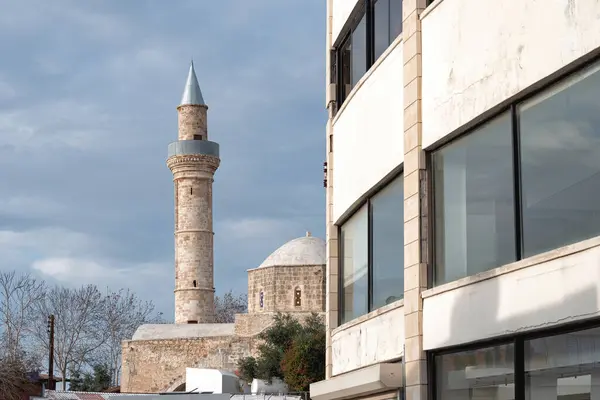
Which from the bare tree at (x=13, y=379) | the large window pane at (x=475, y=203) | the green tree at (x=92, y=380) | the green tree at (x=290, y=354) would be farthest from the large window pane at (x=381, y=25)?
the green tree at (x=92, y=380)

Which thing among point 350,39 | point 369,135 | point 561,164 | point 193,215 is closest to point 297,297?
point 193,215

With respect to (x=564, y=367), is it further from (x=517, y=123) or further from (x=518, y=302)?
(x=517, y=123)

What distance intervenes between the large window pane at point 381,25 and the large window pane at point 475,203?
8.54 ft

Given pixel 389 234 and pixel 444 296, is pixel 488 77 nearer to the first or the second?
Result: pixel 444 296

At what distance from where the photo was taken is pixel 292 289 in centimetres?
6069

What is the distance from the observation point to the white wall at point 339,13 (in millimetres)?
15508

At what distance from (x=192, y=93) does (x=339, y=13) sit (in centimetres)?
4906

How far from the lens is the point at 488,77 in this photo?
9.98 meters

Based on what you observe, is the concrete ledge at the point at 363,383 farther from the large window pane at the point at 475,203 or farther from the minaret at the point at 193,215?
the minaret at the point at 193,215

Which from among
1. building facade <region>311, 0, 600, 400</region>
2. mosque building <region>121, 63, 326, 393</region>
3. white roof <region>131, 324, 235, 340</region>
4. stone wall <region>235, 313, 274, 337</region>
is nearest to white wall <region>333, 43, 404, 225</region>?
building facade <region>311, 0, 600, 400</region>

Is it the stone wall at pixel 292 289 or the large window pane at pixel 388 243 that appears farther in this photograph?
the stone wall at pixel 292 289

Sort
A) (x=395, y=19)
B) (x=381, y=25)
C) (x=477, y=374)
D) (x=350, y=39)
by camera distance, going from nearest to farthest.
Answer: (x=477, y=374)
(x=395, y=19)
(x=381, y=25)
(x=350, y=39)

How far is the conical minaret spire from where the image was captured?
212 ft

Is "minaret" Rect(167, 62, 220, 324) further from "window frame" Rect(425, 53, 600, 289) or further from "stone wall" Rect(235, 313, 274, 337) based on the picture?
"window frame" Rect(425, 53, 600, 289)
